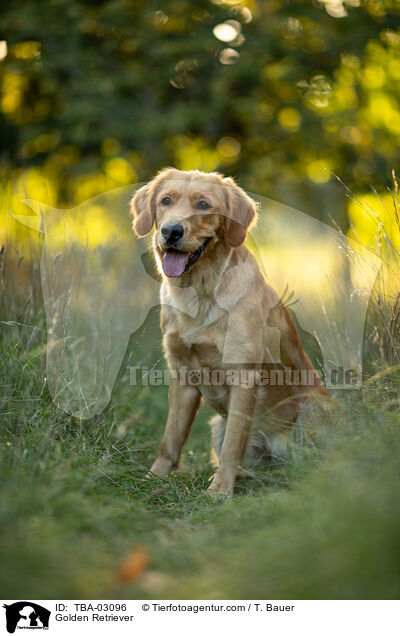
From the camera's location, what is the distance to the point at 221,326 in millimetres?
3045

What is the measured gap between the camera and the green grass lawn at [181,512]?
1.56m

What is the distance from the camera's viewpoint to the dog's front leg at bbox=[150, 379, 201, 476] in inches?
128

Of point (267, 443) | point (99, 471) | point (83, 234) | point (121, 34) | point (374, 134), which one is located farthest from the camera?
point (374, 134)

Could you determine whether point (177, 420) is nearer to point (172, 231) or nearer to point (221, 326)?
point (221, 326)

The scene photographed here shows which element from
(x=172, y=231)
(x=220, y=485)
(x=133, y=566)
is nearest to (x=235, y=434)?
(x=220, y=485)

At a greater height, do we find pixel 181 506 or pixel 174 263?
pixel 174 263

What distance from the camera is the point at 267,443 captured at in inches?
132

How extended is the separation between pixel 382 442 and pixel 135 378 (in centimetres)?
223

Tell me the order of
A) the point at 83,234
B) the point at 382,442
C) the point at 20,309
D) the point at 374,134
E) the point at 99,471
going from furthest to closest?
the point at 374,134 < the point at 83,234 < the point at 20,309 < the point at 99,471 < the point at 382,442

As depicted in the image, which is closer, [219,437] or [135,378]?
[219,437]

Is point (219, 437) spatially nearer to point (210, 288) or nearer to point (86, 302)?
point (210, 288)

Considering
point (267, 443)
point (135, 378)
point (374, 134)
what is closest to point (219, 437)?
point (267, 443)
